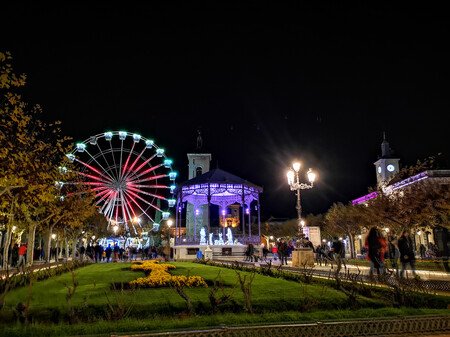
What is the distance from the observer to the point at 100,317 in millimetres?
8242

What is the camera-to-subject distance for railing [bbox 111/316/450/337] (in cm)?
640

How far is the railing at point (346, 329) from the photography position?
6398 mm

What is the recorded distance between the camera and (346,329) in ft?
22.6

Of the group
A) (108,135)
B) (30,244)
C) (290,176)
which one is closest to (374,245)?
(290,176)

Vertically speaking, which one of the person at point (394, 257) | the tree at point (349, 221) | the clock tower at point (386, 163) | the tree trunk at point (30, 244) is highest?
the clock tower at point (386, 163)

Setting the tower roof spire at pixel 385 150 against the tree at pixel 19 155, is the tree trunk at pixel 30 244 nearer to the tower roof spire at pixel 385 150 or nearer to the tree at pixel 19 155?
the tree at pixel 19 155

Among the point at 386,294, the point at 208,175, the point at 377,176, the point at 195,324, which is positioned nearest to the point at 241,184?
the point at 208,175

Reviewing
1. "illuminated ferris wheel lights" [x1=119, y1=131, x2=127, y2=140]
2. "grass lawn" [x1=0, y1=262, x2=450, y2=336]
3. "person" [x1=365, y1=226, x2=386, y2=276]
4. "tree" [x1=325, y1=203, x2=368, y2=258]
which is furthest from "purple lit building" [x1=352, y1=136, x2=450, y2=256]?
"grass lawn" [x1=0, y1=262, x2=450, y2=336]

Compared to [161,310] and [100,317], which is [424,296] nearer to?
[161,310]

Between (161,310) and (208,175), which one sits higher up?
(208,175)

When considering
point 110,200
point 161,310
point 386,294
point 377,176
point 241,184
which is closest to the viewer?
point 161,310

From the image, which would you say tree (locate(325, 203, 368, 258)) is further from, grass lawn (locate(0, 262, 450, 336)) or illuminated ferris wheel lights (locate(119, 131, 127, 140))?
grass lawn (locate(0, 262, 450, 336))

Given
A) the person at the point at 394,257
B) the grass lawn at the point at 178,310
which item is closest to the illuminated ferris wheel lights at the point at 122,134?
the person at the point at 394,257

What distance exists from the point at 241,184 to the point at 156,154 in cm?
1091
